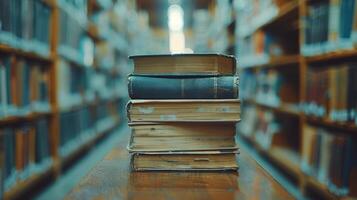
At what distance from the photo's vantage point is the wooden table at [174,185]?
681 mm

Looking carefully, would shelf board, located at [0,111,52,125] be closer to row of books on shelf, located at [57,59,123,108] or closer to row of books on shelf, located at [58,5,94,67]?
row of books on shelf, located at [57,59,123,108]

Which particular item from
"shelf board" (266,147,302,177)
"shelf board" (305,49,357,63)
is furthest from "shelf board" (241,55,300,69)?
"shelf board" (266,147,302,177)

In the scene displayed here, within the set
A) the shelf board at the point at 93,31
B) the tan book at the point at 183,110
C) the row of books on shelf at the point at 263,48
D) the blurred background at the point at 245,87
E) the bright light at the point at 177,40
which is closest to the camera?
the tan book at the point at 183,110

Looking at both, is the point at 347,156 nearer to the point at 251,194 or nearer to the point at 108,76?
the point at 251,194

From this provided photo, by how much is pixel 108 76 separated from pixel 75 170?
212 cm

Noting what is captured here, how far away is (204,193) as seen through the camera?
27.3 inches

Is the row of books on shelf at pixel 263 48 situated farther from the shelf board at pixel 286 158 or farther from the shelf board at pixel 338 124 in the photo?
the shelf board at pixel 338 124

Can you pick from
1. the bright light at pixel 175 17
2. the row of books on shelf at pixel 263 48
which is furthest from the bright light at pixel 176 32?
the row of books on shelf at pixel 263 48

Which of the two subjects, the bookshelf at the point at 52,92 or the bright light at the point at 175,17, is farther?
the bright light at the point at 175,17

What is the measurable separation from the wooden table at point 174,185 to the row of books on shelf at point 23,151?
120 centimetres

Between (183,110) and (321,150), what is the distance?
1493 millimetres

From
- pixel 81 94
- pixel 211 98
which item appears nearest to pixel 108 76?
pixel 81 94

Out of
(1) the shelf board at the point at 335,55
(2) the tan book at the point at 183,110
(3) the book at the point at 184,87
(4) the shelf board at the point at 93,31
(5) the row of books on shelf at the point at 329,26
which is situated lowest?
(2) the tan book at the point at 183,110

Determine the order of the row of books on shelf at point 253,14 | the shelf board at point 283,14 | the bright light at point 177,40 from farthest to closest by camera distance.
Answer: the bright light at point 177,40
the row of books on shelf at point 253,14
the shelf board at point 283,14
